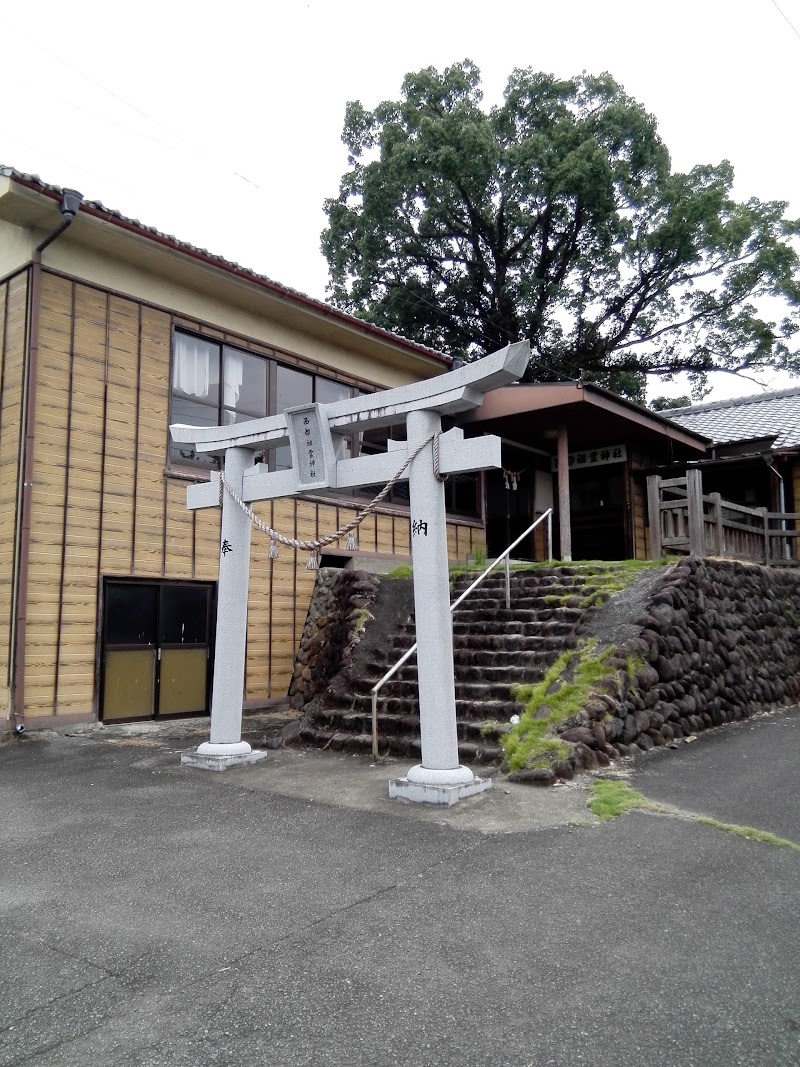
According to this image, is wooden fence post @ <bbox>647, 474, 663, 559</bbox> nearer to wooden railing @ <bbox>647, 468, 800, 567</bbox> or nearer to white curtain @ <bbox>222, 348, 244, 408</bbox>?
wooden railing @ <bbox>647, 468, 800, 567</bbox>

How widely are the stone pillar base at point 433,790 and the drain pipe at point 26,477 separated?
4.75 metres

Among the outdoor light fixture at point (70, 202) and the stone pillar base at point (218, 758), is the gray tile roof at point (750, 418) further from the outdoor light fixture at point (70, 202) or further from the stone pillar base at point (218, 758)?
the outdoor light fixture at point (70, 202)

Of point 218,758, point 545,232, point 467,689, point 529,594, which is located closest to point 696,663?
point 529,594

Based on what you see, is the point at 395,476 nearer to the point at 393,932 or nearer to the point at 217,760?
the point at 217,760

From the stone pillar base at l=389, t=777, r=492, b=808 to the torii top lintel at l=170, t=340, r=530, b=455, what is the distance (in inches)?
113

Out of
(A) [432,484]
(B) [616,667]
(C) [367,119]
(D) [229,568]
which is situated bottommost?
(B) [616,667]

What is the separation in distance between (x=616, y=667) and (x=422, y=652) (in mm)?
2570

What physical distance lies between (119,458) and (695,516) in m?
7.35

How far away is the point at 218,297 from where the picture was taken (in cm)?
1122

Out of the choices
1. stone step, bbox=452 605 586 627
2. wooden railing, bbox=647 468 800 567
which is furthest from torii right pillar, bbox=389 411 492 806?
wooden railing, bbox=647 468 800 567

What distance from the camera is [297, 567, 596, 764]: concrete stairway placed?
774 centimetres

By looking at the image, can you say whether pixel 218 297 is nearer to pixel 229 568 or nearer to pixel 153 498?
pixel 153 498

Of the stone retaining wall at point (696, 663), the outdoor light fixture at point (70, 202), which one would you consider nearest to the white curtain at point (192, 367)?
the outdoor light fixture at point (70, 202)

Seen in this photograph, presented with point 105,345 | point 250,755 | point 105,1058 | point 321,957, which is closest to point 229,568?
point 250,755
